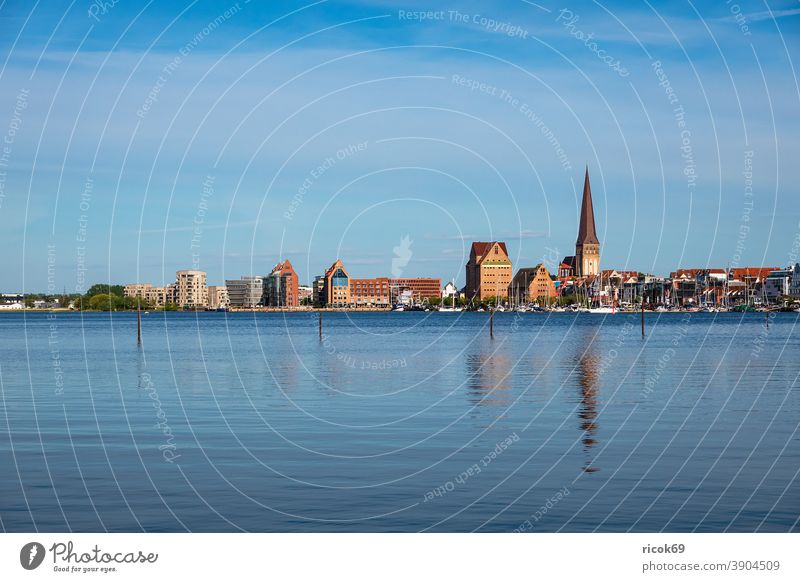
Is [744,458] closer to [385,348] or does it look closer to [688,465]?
[688,465]

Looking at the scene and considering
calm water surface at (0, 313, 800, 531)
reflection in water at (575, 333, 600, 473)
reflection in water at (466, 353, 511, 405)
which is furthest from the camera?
reflection in water at (466, 353, 511, 405)

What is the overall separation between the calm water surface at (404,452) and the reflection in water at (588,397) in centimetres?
13

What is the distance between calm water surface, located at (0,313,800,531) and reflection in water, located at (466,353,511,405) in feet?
0.82

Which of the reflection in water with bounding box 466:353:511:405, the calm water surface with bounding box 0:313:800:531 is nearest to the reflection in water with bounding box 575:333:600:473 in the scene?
the calm water surface with bounding box 0:313:800:531

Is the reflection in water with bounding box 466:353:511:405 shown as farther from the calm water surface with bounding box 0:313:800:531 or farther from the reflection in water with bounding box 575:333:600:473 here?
the reflection in water with bounding box 575:333:600:473

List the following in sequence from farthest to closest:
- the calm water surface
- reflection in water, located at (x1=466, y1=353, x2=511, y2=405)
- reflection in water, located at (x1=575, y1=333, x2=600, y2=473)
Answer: reflection in water, located at (x1=466, y1=353, x2=511, y2=405)
reflection in water, located at (x1=575, y1=333, x2=600, y2=473)
the calm water surface

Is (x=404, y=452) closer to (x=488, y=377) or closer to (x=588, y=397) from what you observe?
(x=588, y=397)

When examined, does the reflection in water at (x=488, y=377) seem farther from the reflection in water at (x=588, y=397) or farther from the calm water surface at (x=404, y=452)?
the reflection in water at (x=588, y=397)

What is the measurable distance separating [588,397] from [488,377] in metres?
13.4

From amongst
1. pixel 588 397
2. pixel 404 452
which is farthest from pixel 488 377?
pixel 404 452

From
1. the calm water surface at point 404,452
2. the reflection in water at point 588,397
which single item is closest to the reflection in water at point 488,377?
the calm water surface at point 404,452

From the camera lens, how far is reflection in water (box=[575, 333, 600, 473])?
29030mm

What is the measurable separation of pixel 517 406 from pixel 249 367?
30948 mm
